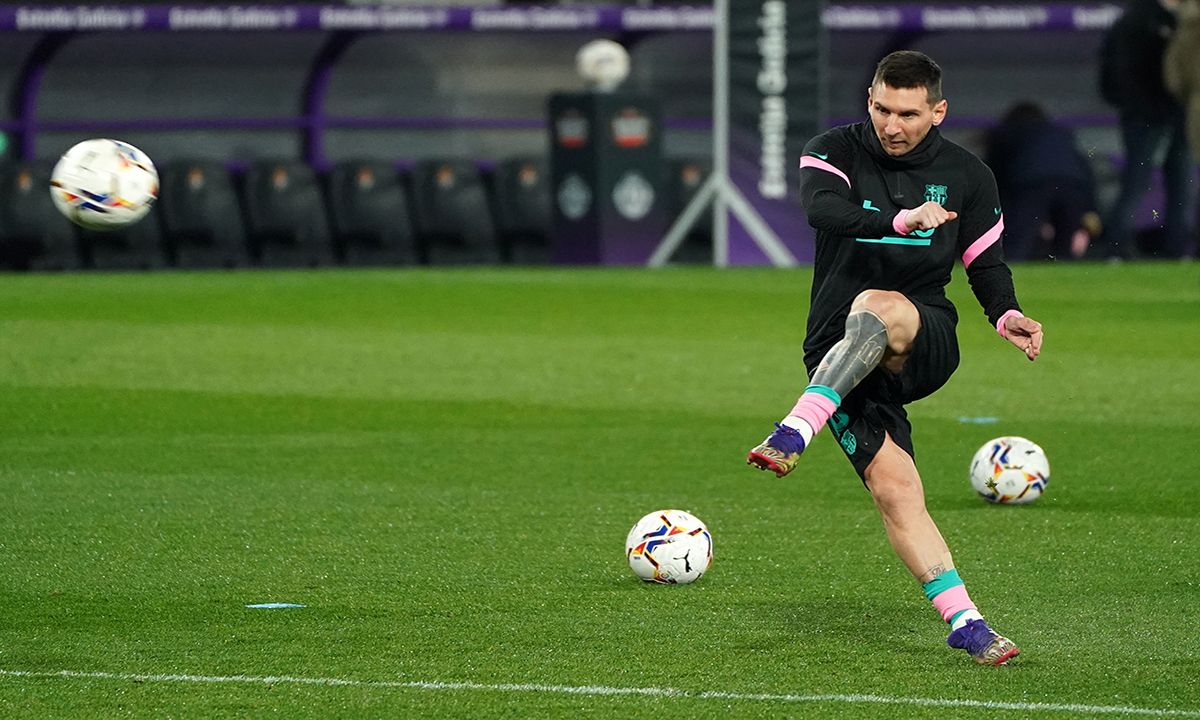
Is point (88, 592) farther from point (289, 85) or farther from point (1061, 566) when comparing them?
point (289, 85)

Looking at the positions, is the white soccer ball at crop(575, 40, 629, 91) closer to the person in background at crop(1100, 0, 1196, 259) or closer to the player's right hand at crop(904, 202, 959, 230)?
the person in background at crop(1100, 0, 1196, 259)

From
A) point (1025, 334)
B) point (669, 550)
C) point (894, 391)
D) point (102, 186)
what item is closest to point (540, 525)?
point (669, 550)

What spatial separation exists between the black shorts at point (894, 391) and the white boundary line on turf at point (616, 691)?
2.52 ft

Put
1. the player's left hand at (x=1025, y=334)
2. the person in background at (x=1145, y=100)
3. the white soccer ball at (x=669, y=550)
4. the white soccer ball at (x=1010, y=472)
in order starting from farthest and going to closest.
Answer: the person in background at (x=1145, y=100), the white soccer ball at (x=1010, y=472), the white soccer ball at (x=669, y=550), the player's left hand at (x=1025, y=334)

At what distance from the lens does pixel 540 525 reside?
8164 mm

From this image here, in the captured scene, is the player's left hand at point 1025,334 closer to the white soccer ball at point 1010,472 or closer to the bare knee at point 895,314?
the bare knee at point 895,314

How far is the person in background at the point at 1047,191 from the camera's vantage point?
22156 mm

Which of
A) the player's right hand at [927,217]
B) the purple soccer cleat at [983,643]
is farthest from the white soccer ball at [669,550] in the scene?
the player's right hand at [927,217]

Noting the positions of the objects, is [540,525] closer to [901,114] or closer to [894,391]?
[894,391]

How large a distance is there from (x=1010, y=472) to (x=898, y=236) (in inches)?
120

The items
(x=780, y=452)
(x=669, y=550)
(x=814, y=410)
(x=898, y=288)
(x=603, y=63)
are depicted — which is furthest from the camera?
(x=603, y=63)

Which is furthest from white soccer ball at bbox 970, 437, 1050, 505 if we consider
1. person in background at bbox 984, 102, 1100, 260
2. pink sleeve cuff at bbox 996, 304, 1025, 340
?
person in background at bbox 984, 102, 1100, 260

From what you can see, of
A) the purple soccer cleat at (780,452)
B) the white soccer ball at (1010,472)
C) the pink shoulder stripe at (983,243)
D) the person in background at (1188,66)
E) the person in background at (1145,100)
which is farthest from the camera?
the person in background at (1145,100)

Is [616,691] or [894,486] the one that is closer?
[616,691]
